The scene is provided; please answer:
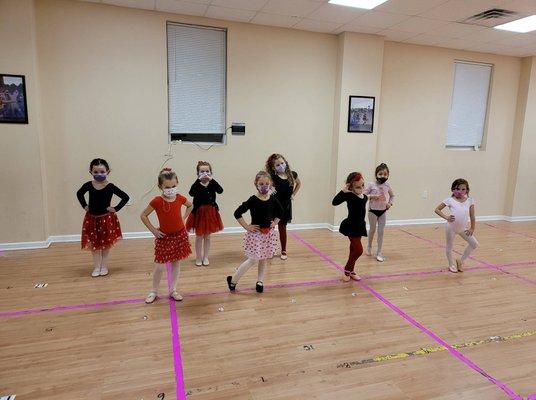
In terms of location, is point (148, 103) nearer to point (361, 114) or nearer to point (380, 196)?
point (361, 114)

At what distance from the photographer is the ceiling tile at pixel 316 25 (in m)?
5.28

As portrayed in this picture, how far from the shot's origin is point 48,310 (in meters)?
3.11

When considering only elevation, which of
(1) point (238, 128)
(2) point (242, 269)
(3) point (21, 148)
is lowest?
(2) point (242, 269)

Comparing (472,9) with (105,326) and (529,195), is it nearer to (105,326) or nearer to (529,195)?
(529,195)

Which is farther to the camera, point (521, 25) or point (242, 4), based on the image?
point (521, 25)

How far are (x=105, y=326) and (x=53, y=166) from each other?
9.68ft

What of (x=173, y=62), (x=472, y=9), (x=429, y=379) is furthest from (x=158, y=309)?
(x=472, y=9)

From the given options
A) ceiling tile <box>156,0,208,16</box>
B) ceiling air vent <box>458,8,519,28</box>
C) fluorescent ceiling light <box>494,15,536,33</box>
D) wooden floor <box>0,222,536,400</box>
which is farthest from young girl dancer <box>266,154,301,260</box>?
fluorescent ceiling light <box>494,15,536,33</box>

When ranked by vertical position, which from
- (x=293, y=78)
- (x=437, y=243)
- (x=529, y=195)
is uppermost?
(x=293, y=78)

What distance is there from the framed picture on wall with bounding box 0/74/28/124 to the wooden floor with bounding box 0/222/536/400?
5.36 feet

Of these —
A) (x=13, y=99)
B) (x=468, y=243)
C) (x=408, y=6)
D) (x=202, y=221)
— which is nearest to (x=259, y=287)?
(x=202, y=221)

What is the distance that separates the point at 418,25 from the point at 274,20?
2.03 meters

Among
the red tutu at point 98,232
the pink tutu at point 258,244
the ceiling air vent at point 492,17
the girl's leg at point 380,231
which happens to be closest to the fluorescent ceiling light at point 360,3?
the ceiling air vent at point 492,17

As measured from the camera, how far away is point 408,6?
181 inches
